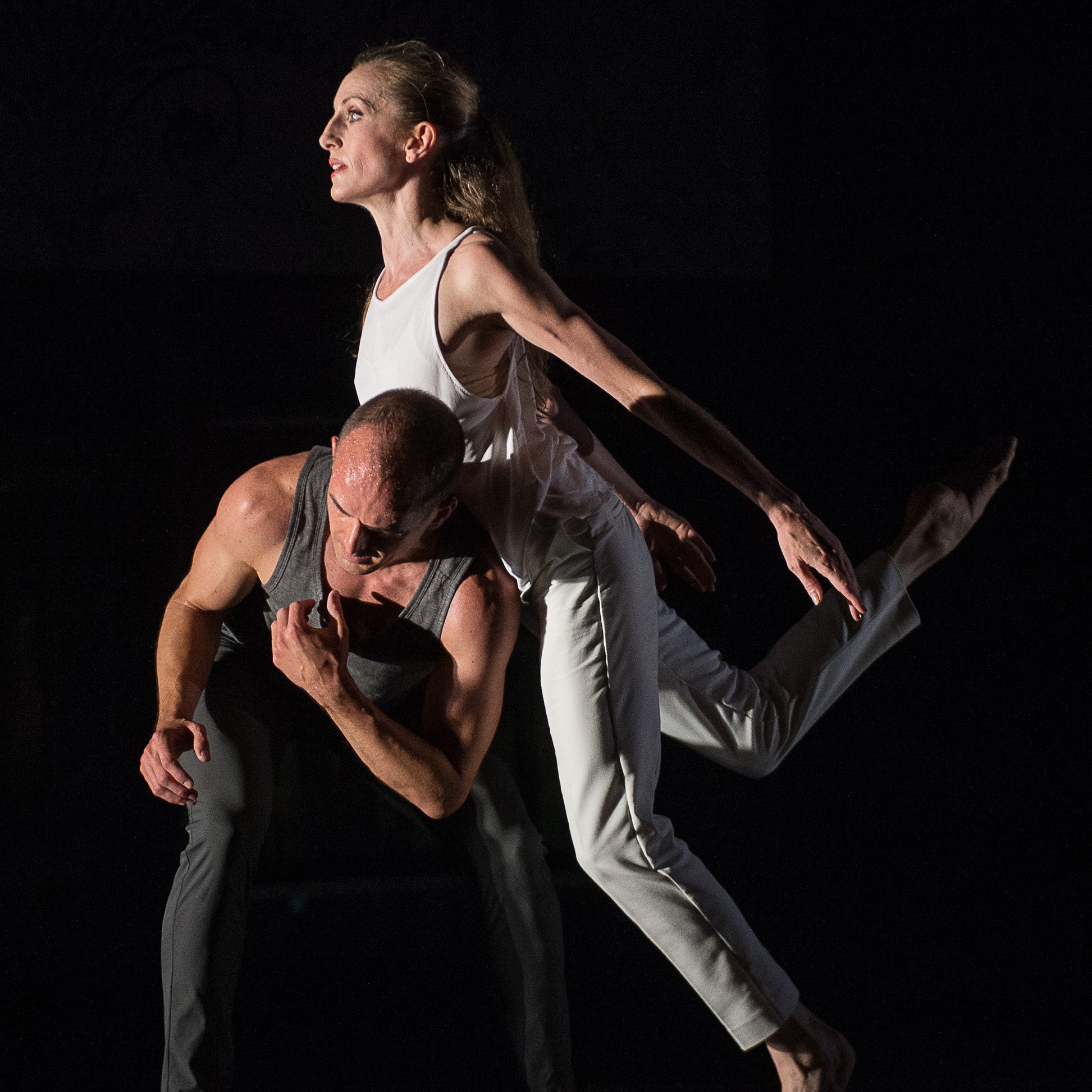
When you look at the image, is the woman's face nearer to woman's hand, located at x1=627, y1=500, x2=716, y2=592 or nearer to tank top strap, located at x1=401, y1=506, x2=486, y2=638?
tank top strap, located at x1=401, y1=506, x2=486, y2=638

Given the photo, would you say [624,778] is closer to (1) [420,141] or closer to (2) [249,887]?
(2) [249,887]

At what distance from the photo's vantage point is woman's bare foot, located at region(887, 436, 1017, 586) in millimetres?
1906

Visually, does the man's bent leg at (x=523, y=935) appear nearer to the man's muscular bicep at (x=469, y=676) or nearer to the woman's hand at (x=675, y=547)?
the man's muscular bicep at (x=469, y=676)

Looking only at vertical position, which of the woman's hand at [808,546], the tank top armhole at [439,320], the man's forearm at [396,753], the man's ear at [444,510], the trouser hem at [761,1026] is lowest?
the trouser hem at [761,1026]

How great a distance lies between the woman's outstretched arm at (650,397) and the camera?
4.77 ft

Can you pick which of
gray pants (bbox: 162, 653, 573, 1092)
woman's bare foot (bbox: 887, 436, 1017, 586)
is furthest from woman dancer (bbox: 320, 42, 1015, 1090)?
woman's bare foot (bbox: 887, 436, 1017, 586)

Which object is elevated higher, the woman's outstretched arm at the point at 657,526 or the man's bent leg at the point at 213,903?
the woman's outstretched arm at the point at 657,526

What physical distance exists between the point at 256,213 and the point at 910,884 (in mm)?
1891

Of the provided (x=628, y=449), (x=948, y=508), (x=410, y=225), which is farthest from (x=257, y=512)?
(x=948, y=508)

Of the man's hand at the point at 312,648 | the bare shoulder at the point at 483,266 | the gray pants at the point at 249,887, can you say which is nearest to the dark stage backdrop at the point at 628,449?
the gray pants at the point at 249,887

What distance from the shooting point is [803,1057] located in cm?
165

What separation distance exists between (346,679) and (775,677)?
0.75m

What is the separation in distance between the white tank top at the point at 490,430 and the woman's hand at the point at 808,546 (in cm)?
31

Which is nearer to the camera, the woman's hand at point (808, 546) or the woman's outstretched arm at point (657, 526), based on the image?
the woman's hand at point (808, 546)
